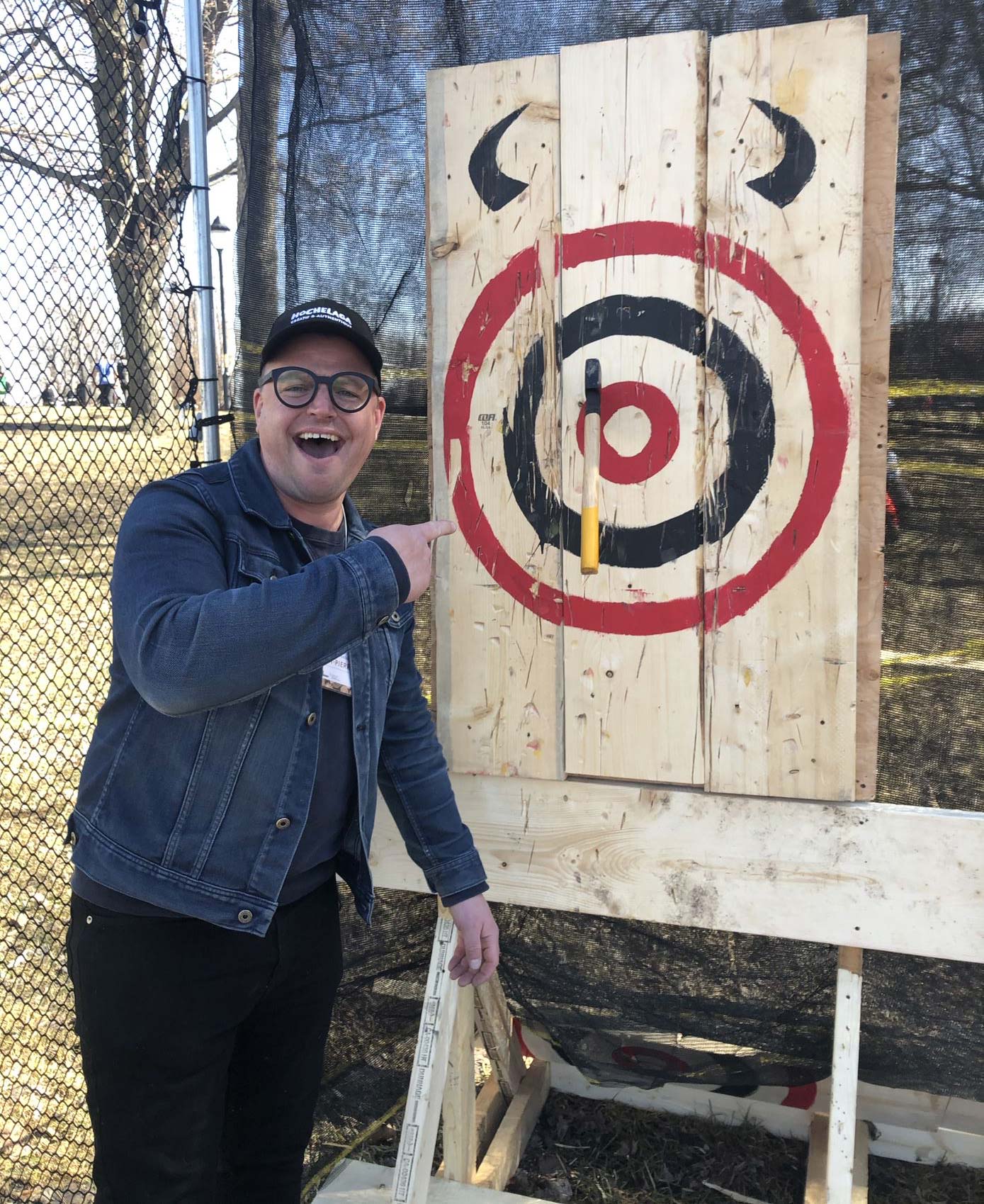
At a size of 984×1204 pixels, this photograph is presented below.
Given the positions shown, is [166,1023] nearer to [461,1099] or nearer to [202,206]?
[461,1099]

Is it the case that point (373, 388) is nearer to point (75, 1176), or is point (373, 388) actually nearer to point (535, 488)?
point (535, 488)

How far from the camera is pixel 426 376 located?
88.7 inches

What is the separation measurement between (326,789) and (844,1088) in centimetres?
101

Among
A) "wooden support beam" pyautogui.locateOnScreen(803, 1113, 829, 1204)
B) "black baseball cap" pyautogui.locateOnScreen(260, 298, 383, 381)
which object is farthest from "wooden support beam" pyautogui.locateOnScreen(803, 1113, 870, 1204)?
"black baseball cap" pyautogui.locateOnScreen(260, 298, 383, 381)

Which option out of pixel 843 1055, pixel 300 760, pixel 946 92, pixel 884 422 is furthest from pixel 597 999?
pixel 946 92

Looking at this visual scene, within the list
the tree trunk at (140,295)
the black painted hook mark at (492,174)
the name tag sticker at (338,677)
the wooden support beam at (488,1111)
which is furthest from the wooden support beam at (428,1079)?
the tree trunk at (140,295)

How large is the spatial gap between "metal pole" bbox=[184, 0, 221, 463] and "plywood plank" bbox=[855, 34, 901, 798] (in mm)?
1330

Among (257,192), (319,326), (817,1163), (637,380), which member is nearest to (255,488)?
(319,326)

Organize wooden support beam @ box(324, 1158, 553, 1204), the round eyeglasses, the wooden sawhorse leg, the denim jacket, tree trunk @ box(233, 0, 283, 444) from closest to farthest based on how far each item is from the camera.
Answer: the denim jacket → the round eyeglasses → the wooden sawhorse leg → wooden support beam @ box(324, 1158, 553, 1204) → tree trunk @ box(233, 0, 283, 444)

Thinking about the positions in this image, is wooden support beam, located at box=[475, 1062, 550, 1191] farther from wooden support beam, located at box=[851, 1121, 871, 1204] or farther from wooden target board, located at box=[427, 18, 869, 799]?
wooden target board, located at box=[427, 18, 869, 799]

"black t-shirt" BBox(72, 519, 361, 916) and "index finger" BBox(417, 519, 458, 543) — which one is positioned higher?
"index finger" BBox(417, 519, 458, 543)

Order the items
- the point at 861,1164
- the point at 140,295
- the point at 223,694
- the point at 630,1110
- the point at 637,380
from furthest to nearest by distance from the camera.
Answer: the point at 140,295
the point at 630,1110
the point at 861,1164
the point at 637,380
the point at 223,694

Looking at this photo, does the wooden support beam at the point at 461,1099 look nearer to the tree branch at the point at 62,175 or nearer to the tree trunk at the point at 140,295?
the tree trunk at the point at 140,295

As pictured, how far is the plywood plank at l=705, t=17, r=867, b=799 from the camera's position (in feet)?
5.38
